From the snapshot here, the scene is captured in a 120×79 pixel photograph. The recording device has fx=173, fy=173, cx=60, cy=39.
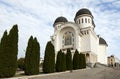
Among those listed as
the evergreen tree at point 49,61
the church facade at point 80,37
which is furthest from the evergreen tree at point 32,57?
the church facade at point 80,37

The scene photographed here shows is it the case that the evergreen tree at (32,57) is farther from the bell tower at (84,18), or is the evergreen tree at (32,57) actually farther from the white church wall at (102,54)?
the white church wall at (102,54)

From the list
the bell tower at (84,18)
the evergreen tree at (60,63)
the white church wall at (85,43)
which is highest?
the bell tower at (84,18)

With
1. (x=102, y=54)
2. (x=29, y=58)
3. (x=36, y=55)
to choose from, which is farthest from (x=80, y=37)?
(x=29, y=58)

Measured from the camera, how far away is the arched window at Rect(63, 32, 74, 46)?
52175 millimetres

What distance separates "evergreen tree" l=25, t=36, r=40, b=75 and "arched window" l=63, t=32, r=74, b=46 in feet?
97.4

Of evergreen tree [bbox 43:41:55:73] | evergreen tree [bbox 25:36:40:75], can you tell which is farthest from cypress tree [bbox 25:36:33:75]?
evergreen tree [bbox 43:41:55:73]

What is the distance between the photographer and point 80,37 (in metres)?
50.5

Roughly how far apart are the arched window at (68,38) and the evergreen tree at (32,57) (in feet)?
97.4

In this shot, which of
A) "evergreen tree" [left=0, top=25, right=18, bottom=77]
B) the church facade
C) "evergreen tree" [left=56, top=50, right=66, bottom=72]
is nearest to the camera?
"evergreen tree" [left=0, top=25, right=18, bottom=77]

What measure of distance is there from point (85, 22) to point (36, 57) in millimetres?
33728

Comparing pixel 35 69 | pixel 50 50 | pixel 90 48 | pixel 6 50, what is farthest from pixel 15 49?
pixel 90 48

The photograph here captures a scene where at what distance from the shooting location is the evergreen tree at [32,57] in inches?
828

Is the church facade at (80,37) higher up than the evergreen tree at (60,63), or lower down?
higher up

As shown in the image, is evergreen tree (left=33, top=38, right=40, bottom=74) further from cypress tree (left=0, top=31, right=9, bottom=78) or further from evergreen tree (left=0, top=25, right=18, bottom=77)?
cypress tree (left=0, top=31, right=9, bottom=78)
